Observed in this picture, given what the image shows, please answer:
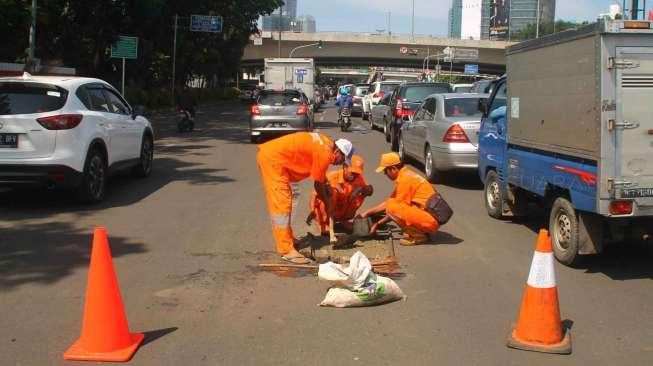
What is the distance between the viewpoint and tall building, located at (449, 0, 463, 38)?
71.6 m

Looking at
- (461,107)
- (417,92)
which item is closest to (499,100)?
(461,107)

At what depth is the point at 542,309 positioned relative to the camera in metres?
4.59

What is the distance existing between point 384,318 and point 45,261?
3.45 metres

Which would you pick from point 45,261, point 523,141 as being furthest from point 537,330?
point 45,261

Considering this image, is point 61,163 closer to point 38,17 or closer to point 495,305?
point 495,305

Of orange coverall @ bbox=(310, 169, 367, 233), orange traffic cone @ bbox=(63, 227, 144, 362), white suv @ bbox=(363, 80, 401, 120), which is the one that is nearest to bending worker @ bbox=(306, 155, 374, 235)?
orange coverall @ bbox=(310, 169, 367, 233)

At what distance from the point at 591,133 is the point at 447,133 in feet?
18.6

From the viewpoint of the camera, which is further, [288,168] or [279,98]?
[279,98]

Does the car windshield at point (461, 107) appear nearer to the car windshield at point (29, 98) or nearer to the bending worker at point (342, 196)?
the bending worker at point (342, 196)

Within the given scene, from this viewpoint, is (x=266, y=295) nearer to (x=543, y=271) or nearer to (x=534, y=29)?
(x=543, y=271)

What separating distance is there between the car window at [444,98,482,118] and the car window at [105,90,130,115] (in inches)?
209

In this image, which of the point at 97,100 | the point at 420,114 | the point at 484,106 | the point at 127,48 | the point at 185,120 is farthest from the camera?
the point at 127,48

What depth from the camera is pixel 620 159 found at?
19.5ft

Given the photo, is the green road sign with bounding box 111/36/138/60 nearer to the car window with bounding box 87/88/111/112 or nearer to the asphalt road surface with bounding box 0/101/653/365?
the car window with bounding box 87/88/111/112
